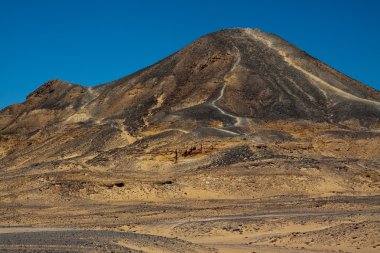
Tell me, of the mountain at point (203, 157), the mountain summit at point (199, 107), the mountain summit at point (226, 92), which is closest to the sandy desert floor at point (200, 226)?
the mountain at point (203, 157)

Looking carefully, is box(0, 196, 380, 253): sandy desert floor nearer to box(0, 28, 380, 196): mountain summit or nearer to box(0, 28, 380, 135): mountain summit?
box(0, 28, 380, 196): mountain summit

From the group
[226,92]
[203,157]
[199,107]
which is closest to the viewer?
[203,157]

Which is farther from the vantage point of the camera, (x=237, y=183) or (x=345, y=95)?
(x=345, y=95)

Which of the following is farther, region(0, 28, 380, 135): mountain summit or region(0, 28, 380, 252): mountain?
region(0, 28, 380, 135): mountain summit

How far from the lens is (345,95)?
2338 inches

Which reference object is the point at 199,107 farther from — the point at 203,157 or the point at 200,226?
the point at 200,226

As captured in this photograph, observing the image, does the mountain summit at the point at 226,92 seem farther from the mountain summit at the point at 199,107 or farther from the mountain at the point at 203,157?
the mountain at the point at 203,157

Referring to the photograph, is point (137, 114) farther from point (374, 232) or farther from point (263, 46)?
point (374, 232)

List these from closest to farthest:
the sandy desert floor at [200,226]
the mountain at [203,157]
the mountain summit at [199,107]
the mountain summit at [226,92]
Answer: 1. the sandy desert floor at [200,226]
2. the mountain at [203,157]
3. the mountain summit at [199,107]
4. the mountain summit at [226,92]

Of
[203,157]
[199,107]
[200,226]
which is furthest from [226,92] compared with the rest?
[200,226]

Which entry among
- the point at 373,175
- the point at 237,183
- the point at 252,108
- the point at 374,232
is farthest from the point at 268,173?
the point at 252,108

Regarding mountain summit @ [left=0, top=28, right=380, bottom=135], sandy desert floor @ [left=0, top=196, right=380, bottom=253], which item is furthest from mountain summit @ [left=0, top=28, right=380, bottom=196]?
sandy desert floor @ [left=0, top=196, right=380, bottom=253]

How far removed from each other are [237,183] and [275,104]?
25.1m

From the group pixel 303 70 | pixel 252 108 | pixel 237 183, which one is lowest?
pixel 237 183
